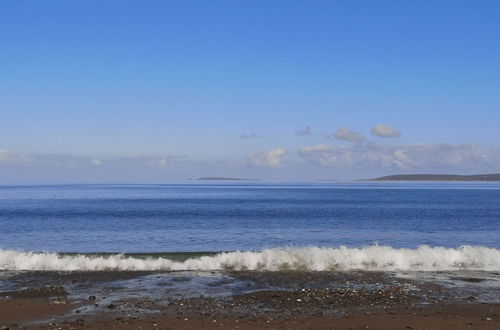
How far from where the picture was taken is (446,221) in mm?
51406

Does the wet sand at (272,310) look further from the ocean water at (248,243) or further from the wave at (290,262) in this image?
the ocean water at (248,243)

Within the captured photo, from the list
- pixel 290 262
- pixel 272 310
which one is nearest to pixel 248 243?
pixel 290 262

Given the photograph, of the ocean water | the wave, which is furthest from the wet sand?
the ocean water

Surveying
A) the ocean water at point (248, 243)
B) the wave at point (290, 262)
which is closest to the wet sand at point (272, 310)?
the wave at point (290, 262)

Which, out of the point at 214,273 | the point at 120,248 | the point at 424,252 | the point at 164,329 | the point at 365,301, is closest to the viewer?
the point at 164,329

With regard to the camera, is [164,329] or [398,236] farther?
[398,236]

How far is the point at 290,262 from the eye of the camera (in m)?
22.4

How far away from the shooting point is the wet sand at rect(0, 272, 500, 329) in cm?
1223

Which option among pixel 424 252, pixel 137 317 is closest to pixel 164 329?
pixel 137 317

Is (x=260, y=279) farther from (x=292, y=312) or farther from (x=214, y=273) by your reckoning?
(x=292, y=312)

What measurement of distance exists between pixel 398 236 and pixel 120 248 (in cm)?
2109

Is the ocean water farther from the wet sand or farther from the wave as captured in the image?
the wet sand

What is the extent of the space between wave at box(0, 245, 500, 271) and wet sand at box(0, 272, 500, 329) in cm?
442

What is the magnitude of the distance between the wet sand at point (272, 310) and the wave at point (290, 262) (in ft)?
14.5
